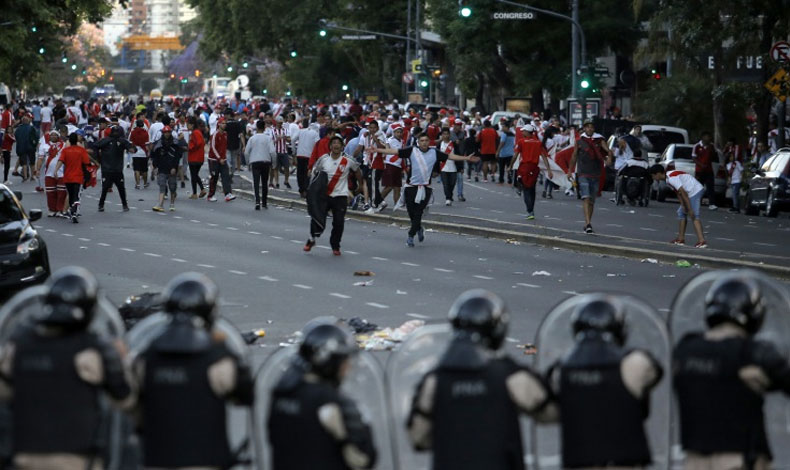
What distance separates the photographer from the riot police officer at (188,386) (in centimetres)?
581

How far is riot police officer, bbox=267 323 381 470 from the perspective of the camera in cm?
561

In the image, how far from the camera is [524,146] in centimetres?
2630

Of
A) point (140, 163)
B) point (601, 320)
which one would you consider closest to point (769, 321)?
point (601, 320)

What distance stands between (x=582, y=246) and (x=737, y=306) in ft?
52.1

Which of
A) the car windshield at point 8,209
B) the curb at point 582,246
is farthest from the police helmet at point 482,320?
the curb at point 582,246

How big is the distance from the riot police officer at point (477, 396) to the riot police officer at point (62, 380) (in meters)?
1.20

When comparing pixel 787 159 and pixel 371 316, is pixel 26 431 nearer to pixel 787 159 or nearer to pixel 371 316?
pixel 371 316

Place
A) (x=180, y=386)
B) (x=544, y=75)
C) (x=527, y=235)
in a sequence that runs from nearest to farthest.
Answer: (x=180, y=386), (x=527, y=235), (x=544, y=75)

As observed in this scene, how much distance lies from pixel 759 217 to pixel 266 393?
2427 cm

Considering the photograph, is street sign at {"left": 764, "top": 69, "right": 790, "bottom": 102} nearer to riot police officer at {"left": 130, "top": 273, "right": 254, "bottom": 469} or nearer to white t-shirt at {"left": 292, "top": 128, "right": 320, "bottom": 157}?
white t-shirt at {"left": 292, "top": 128, "right": 320, "bottom": 157}

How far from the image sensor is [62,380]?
19.3ft

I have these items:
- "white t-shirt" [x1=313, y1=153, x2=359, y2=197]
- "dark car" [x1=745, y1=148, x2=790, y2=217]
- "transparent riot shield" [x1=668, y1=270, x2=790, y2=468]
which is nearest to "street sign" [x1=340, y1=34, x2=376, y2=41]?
"dark car" [x1=745, y1=148, x2=790, y2=217]

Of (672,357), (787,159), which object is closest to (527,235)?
(787,159)

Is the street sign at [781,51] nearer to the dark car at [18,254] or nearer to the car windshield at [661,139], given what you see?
the car windshield at [661,139]
